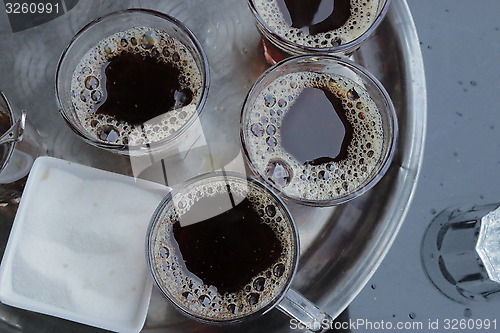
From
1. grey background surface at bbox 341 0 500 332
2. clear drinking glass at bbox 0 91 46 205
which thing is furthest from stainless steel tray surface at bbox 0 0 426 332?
grey background surface at bbox 341 0 500 332

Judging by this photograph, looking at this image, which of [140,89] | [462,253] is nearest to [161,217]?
[140,89]

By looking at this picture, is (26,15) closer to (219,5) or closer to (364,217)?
(219,5)

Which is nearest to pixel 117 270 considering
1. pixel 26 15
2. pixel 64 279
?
pixel 64 279

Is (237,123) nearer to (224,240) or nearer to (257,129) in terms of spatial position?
(257,129)

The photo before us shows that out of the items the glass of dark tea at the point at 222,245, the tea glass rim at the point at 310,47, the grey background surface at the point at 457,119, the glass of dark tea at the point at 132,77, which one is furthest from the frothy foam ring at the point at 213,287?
the grey background surface at the point at 457,119

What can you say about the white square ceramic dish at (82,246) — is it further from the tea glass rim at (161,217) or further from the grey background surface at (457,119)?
the grey background surface at (457,119)

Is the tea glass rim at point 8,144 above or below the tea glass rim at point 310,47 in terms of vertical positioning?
below
